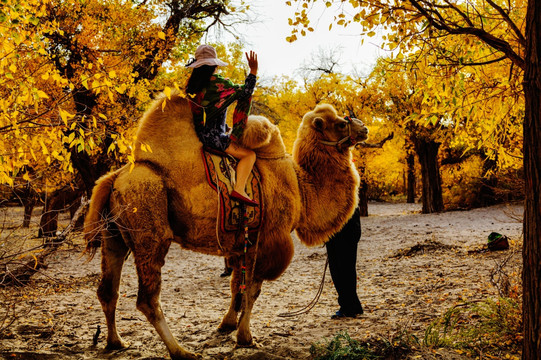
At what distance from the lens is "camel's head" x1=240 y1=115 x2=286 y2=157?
4.32 meters

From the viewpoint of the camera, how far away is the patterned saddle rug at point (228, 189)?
4066 mm

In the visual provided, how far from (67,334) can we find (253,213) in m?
2.52

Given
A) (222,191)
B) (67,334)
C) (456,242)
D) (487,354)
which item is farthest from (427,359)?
(456,242)

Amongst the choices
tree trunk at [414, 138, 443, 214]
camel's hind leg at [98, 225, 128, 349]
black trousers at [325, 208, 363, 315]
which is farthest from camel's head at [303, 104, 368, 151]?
tree trunk at [414, 138, 443, 214]

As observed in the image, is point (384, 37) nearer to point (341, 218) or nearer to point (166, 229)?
point (341, 218)

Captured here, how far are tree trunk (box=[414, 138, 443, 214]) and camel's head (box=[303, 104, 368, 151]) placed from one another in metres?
16.7

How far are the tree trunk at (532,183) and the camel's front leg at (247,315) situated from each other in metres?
2.43

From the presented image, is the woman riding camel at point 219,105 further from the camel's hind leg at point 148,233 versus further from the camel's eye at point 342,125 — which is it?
the camel's eye at point 342,125

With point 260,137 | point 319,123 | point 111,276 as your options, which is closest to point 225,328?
point 111,276

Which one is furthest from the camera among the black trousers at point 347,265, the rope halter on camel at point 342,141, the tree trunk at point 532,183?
the black trousers at point 347,265

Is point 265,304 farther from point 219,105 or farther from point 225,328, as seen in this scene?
point 219,105

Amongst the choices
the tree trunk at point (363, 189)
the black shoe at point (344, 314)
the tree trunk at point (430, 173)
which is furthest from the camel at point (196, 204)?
the tree trunk at point (363, 189)

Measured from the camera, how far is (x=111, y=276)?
4.09 m

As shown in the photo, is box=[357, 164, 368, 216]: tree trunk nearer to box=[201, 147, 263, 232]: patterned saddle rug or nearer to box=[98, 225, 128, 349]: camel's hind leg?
box=[201, 147, 263, 232]: patterned saddle rug
